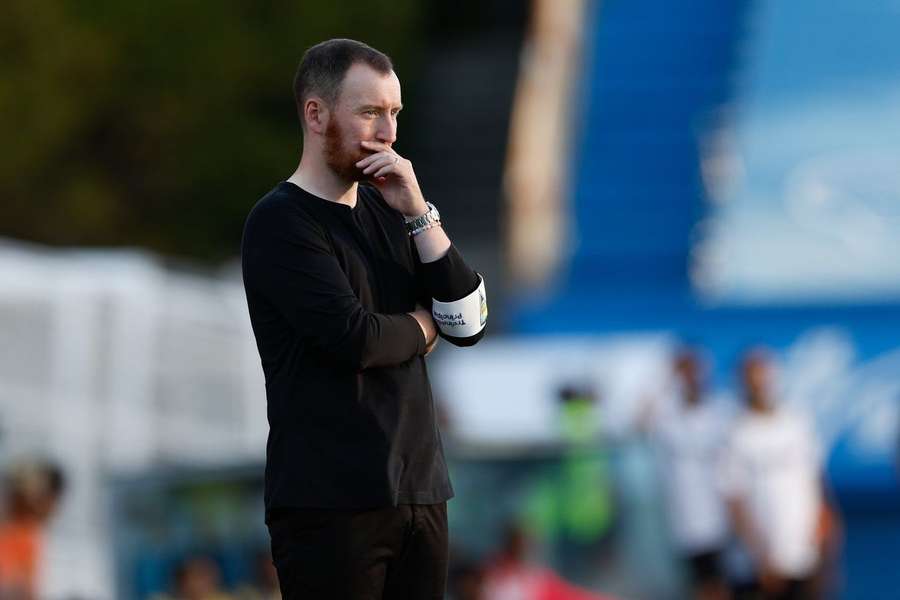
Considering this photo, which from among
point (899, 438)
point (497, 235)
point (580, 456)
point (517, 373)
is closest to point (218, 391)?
point (517, 373)

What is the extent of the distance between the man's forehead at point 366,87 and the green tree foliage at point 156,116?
43.5 feet

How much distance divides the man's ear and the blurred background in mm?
4382

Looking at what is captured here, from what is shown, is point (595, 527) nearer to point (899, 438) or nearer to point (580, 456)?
point (580, 456)

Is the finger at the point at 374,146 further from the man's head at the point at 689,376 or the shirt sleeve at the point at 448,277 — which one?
the man's head at the point at 689,376

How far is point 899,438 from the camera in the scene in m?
10.5

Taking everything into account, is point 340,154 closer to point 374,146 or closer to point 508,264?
point 374,146

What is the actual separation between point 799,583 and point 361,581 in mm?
6964

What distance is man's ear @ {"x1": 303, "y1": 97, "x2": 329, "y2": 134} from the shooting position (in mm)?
3850

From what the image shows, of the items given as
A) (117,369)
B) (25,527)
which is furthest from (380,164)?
(117,369)

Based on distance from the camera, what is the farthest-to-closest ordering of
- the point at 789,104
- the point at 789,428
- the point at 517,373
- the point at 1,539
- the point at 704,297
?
the point at 789,104, the point at 704,297, the point at 517,373, the point at 789,428, the point at 1,539

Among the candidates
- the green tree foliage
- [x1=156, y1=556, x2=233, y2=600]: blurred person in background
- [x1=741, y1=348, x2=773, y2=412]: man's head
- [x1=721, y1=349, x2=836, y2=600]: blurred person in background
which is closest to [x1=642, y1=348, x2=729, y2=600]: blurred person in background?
[x1=721, y1=349, x2=836, y2=600]: blurred person in background

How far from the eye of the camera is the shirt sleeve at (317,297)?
3764 mm

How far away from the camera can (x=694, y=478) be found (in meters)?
10.6

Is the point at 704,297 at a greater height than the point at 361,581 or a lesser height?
greater
